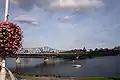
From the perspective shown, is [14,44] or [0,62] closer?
[14,44]

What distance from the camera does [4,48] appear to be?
41.0 feet

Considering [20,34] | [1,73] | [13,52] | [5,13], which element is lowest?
[1,73]

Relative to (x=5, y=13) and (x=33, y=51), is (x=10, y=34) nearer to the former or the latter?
(x=5, y=13)

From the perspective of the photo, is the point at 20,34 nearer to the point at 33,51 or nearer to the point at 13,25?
the point at 13,25

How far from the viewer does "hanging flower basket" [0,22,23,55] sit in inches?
490

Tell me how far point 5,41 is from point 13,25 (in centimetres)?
82

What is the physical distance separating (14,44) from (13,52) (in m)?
0.40

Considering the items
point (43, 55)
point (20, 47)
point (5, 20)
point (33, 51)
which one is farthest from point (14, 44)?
point (43, 55)

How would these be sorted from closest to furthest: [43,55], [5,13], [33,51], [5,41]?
1. [5,41]
2. [5,13]
3. [33,51]
4. [43,55]

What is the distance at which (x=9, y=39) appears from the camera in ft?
41.0

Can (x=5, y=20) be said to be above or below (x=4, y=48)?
above

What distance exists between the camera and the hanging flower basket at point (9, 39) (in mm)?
12453

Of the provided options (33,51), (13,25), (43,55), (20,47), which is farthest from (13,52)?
(43,55)

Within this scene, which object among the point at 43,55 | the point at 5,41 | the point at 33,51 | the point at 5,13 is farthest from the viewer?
the point at 43,55
